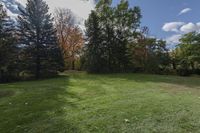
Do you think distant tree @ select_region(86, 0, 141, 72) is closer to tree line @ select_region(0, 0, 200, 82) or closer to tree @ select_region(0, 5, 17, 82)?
tree line @ select_region(0, 0, 200, 82)

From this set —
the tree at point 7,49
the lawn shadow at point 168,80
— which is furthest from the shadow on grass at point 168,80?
the tree at point 7,49

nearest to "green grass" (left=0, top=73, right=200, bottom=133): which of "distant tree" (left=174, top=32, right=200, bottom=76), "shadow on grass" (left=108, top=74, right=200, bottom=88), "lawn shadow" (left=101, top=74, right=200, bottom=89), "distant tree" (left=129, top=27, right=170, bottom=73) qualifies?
"lawn shadow" (left=101, top=74, right=200, bottom=89)

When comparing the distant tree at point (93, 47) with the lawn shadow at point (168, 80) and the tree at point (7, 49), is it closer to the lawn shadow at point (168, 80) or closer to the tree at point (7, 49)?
the lawn shadow at point (168, 80)

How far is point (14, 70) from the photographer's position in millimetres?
22641

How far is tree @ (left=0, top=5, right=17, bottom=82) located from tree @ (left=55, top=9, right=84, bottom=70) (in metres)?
10.8

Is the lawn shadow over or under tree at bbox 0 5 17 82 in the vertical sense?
under

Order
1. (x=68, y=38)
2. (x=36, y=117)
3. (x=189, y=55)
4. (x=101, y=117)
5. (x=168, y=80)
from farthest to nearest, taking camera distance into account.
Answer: (x=189, y=55) → (x=68, y=38) → (x=168, y=80) → (x=36, y=117) → (x=101, y=117)

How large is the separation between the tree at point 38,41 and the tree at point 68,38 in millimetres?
9308

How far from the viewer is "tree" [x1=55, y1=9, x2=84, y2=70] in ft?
111

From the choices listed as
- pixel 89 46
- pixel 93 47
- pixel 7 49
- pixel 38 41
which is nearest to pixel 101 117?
pixel 7 49

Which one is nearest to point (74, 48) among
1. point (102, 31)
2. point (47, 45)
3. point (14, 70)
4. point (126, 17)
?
point (102, 31)

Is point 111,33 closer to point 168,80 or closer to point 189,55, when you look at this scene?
point 168,80

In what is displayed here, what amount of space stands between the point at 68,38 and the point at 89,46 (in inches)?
251

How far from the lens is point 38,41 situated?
930 inches
